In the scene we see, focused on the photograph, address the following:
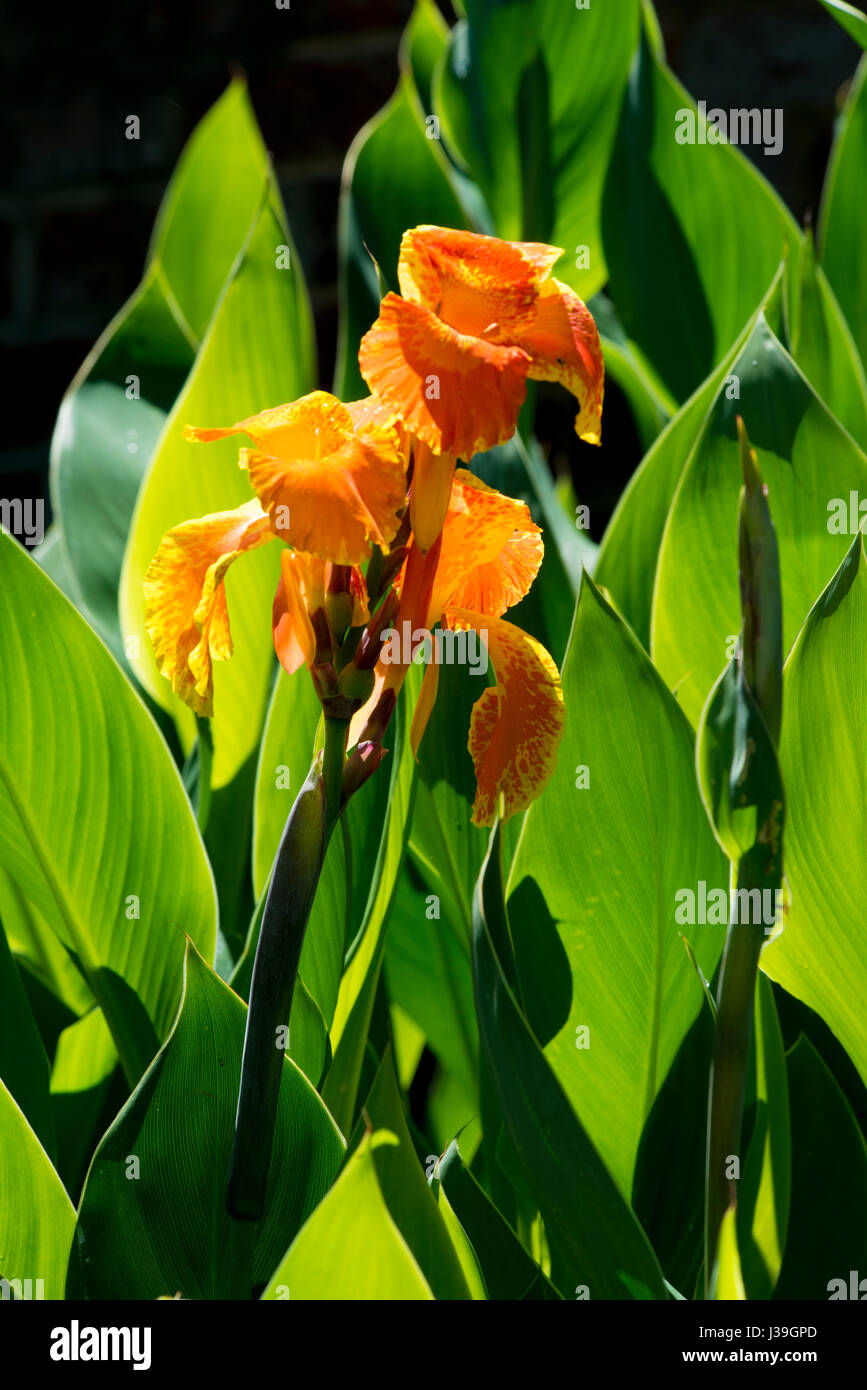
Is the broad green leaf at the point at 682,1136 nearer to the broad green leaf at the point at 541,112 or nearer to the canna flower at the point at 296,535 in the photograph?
the canna flower at the point at 296,535

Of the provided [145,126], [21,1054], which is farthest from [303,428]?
[145,126]

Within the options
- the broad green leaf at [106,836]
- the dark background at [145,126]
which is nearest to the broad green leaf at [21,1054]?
the broad green leaf at [106,836]

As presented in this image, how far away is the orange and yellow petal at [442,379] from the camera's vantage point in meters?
0.26

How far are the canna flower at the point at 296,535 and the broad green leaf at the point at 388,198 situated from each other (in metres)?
0.37

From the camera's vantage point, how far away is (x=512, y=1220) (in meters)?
0.43

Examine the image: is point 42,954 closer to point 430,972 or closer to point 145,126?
point 430,972

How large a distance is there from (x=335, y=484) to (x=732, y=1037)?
15cm

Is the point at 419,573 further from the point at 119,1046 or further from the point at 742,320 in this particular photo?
the point at 742,320

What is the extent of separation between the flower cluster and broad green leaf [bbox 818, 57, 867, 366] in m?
0.50

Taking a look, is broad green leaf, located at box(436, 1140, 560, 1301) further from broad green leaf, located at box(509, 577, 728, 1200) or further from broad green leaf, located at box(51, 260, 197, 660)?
broad green leaf, located at box(51, 260, 197, 660)

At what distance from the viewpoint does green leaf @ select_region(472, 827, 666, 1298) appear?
309 millimetres

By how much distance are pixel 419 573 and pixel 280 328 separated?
1.22 feet

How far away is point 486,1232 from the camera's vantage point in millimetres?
378

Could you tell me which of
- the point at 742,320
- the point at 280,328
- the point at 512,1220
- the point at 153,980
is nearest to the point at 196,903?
the point at 153,980
